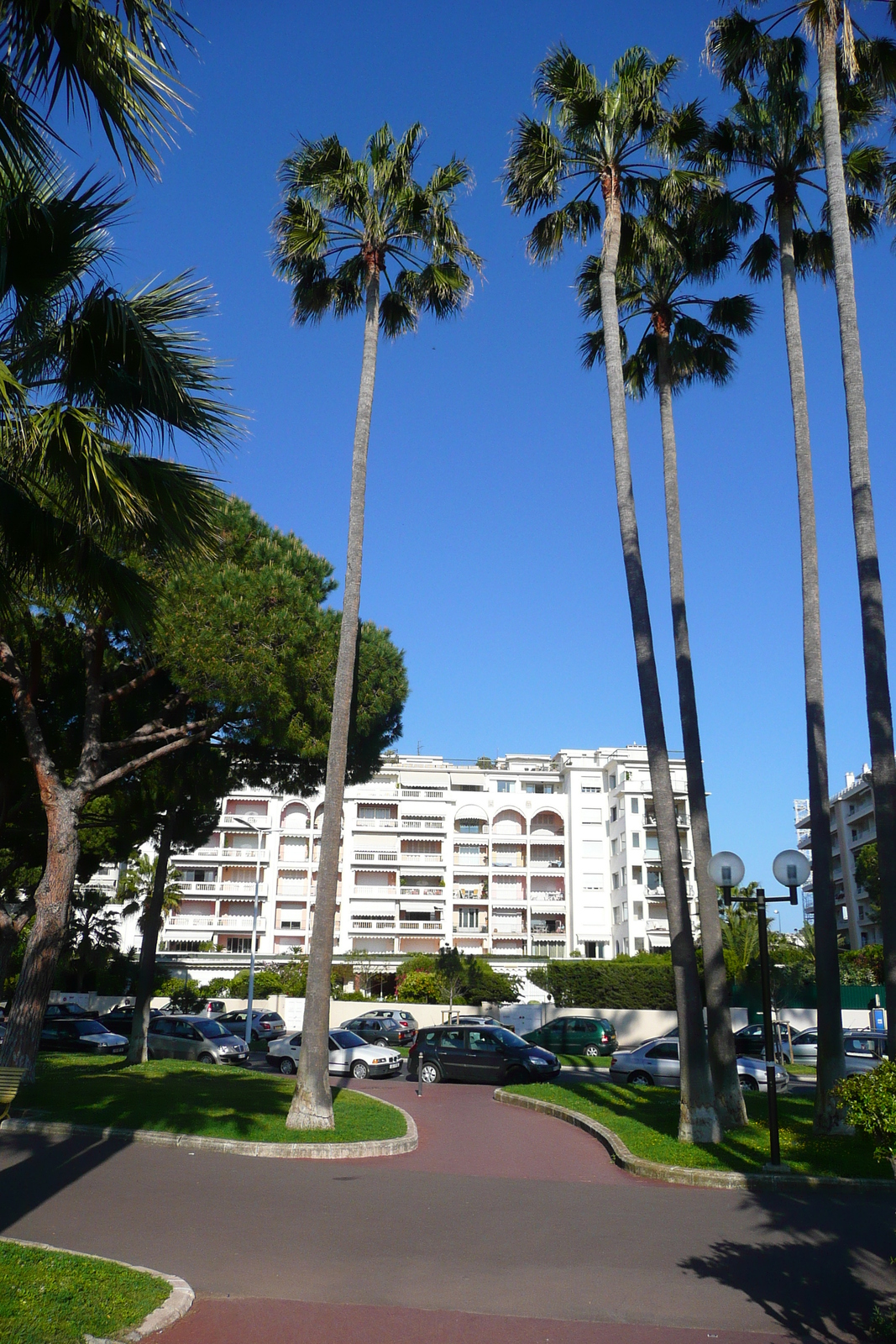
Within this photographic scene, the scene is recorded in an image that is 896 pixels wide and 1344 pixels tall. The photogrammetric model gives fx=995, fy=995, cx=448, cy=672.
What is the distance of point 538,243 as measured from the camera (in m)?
19.1

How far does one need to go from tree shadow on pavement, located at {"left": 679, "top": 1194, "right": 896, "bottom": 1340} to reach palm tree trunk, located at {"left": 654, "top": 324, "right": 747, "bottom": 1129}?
5.32 m

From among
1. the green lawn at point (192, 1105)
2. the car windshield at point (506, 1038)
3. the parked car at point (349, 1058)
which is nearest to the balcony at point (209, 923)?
the parked car at point (349, 1058)

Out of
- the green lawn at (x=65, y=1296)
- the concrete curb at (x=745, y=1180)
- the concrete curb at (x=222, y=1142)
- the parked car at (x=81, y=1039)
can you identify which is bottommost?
the parked car at (x=81, y=1039)

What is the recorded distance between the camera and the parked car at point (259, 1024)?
4269 centimetres

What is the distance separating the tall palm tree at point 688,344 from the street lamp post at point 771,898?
283 centimetres

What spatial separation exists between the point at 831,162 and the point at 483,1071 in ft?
74.4

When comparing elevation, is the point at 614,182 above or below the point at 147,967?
above

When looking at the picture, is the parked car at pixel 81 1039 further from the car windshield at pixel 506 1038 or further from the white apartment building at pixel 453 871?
the white apartment building at pixel 453 871

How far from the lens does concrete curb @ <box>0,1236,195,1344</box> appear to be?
20.4 feet

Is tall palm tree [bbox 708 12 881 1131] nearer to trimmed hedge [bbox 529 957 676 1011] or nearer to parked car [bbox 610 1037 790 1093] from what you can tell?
parked car [bbox 610 1037 790 1093]

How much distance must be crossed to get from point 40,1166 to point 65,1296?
653 cm

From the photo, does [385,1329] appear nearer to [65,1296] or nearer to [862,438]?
[65,1296]

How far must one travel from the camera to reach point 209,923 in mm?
73938

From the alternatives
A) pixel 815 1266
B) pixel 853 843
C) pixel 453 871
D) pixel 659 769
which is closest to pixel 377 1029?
pixel 659 769
